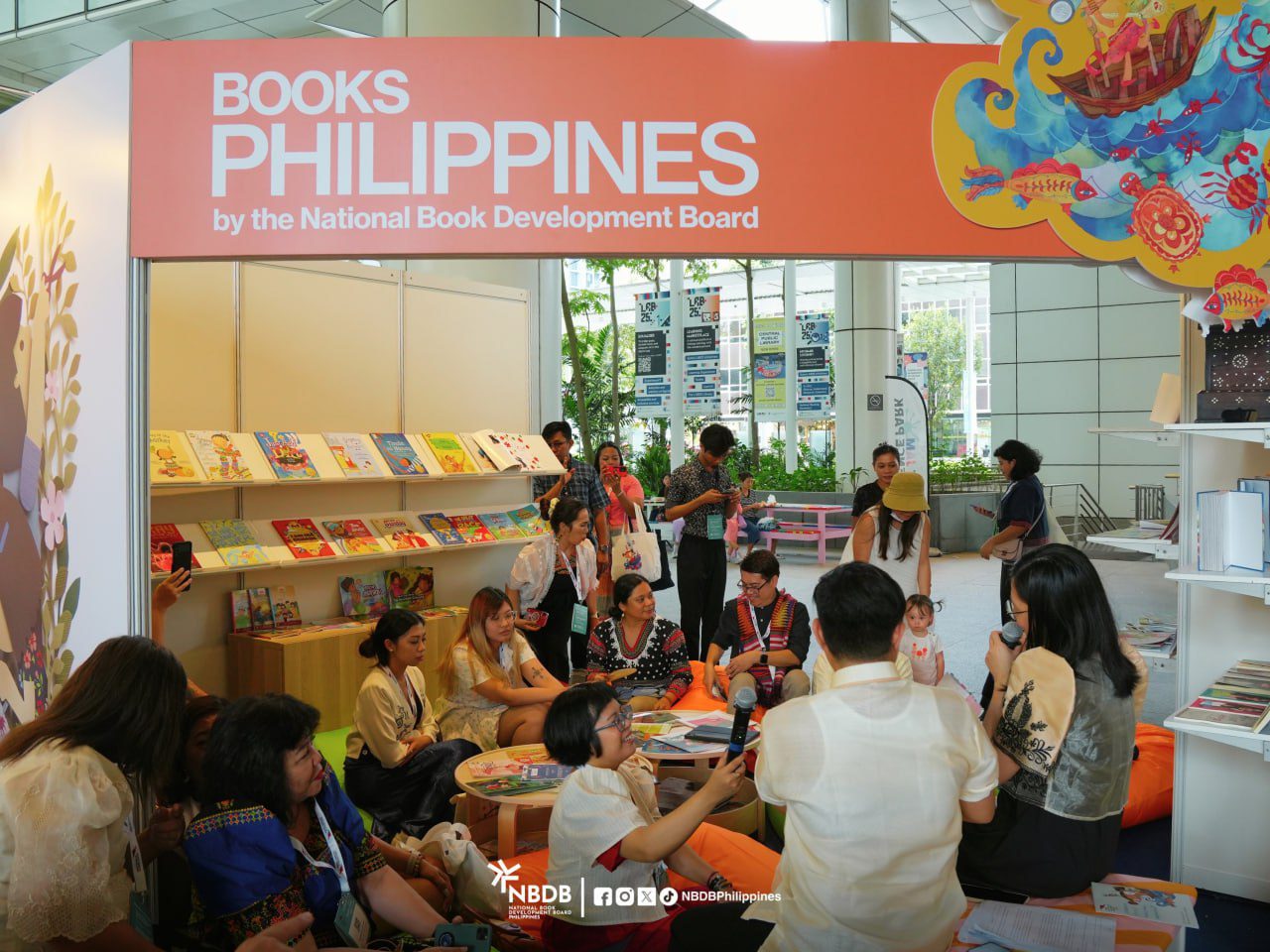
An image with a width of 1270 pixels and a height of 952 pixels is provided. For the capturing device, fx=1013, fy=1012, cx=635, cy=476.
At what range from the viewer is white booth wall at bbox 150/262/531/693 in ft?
17.0

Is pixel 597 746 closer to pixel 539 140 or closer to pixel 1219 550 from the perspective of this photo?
pixel 539 140

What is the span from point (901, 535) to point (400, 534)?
2.89 meters

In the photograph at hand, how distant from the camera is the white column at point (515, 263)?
22.0ft

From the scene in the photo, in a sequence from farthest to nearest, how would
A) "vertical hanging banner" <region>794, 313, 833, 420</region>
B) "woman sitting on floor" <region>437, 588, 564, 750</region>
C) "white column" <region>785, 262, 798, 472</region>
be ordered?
"white column" <region>785, 262, 798, 472</region>, "vertical hanging banner" <region>794, 313, 833, 420</region>, "woman sitting on floor" <region>437, 588, 564, 750</region>

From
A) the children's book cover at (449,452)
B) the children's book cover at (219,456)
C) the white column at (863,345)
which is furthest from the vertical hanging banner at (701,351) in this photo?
the children's book cover at (219,456)

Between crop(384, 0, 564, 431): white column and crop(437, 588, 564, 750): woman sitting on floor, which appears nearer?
crop(437, 588, 564, 750): woman sitting on floor

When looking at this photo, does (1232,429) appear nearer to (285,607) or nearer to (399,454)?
(399,454)

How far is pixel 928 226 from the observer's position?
303 cm

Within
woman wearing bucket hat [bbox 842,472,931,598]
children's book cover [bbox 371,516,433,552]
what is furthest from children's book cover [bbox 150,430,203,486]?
woman wearing bucket hat [bbox 842,472,931,598]

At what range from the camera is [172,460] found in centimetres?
487

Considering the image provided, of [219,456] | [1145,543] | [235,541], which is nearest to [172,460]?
[219,456]

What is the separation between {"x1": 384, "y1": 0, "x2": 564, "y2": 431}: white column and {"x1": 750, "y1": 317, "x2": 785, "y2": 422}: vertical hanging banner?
9.57m

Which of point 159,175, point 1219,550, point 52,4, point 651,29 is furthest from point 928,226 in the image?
point 52,4

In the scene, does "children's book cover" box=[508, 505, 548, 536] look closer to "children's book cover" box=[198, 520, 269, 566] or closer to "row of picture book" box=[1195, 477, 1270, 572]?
"children's book cover" box=[198, 520, 269, 566]
